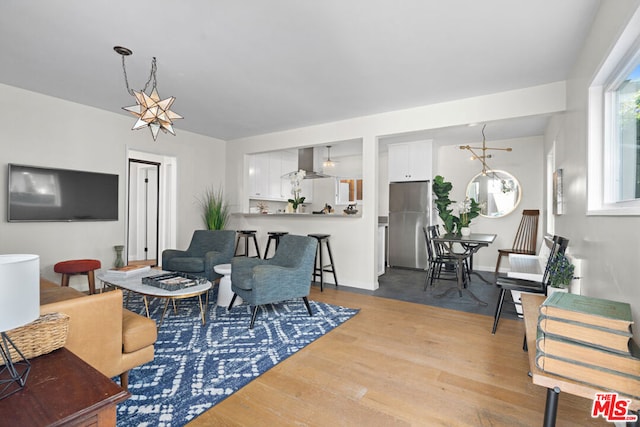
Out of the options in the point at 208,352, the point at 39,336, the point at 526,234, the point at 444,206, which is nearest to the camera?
the point at 39,336

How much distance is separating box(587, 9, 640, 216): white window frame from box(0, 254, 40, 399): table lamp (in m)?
2.69

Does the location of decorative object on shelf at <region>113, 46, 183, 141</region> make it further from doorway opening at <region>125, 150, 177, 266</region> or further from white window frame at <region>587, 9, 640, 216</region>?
doorway opening at <region>125, 150, 177, 266</region>

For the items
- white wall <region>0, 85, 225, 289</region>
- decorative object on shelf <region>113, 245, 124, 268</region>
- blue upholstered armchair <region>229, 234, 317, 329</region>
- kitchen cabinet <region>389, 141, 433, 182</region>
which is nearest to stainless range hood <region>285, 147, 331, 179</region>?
kitchen cabinet <region>389, 141, 433, 182</region>

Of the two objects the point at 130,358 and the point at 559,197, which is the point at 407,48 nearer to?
the point at 559,197

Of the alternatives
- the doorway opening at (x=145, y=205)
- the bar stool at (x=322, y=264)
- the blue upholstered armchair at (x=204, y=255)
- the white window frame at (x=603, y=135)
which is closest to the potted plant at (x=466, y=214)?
the bar stool at (x=322, y=264)

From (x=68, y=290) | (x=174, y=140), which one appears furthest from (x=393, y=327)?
(x=174, y=140)

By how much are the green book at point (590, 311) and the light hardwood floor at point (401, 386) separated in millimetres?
746

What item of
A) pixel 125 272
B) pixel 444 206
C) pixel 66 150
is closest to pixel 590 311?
pixel 444 206

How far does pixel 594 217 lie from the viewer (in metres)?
2.11

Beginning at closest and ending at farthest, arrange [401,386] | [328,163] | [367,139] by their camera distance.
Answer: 1. [401,386]
2. [367,139]
3. [328,163]

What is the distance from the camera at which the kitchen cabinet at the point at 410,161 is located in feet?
19.5

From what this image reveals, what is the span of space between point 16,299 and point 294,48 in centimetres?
252

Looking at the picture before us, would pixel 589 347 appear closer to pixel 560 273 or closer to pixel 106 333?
pixel 560 273

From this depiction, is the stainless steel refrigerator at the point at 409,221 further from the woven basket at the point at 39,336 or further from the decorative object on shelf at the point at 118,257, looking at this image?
the woven basket at the point at 39,336
